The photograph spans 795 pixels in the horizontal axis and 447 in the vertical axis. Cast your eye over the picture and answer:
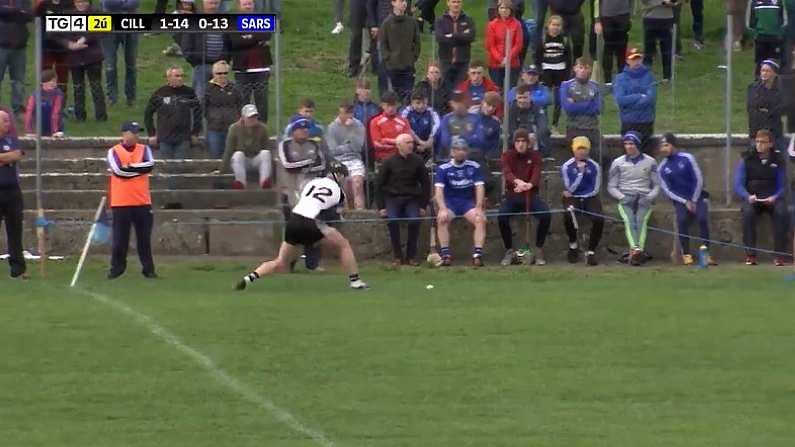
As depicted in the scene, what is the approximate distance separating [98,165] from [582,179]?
665cm

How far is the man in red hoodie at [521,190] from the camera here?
885 inches

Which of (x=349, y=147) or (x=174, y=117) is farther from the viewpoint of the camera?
(x=174, y=117)

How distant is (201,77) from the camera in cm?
2419

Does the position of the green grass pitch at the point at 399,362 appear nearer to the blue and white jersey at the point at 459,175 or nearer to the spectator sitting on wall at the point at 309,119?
the blue and white jersey at the point at 459,175

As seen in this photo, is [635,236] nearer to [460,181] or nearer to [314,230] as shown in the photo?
[460,181]

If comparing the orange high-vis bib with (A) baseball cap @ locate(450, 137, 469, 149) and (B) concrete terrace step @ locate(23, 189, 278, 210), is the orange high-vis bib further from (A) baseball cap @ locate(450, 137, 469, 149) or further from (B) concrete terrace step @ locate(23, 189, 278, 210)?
(A) baseball cap @ locate(450, 137, 469, 149)

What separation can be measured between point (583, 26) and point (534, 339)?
10.4 metres

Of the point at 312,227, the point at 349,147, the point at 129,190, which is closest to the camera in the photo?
the point at 312,227

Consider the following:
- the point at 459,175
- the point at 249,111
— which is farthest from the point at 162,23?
the point at 459,175

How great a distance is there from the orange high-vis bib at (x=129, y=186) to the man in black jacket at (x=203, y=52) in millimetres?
3395

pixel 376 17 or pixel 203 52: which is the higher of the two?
pixel 376 17

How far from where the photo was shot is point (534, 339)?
16438 millimetres

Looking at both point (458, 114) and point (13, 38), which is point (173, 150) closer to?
point (13, 38)

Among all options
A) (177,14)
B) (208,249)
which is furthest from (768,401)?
(177,14)
